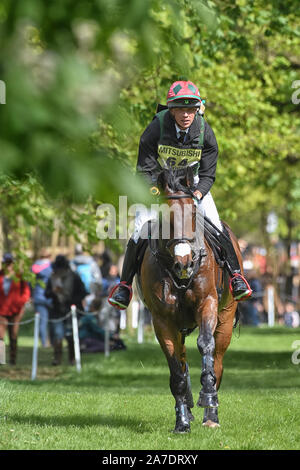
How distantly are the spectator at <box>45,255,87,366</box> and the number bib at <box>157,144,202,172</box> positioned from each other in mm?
11347

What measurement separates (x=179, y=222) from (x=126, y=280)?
1.46 metres

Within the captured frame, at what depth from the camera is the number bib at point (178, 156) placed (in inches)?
392

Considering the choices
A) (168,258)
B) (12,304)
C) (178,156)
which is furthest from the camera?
(12,304)

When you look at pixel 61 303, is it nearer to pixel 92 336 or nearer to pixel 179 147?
pixel 92 336

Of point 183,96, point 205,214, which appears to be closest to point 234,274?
point 205,214

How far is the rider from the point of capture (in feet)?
32.0

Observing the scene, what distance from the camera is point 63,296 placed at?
21.4 metres

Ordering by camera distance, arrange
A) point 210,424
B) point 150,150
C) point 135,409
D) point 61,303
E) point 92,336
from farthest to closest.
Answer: point 92,336 < point 61,303 < point 135,409 < point 150,150 < point 210,424

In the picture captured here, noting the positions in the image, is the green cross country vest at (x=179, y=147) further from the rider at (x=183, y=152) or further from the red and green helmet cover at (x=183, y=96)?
the red and green helmet cover at (x=183, y=96)

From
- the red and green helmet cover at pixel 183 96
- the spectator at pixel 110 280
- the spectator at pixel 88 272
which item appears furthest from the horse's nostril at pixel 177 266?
the spectator at pixel 110 280

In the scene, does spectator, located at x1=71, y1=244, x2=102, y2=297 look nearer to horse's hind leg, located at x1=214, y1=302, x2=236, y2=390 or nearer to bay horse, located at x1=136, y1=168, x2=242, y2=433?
horse's hind leg, located at x1=214, y1=302, x2=236, y2=390

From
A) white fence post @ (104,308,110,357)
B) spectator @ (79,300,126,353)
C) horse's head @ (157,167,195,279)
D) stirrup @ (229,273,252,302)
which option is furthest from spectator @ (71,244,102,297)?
horse's head @ (157,167,195,279)

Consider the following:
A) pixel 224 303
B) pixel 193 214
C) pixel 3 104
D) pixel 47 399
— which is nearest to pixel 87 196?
pixel 3 104

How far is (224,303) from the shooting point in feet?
34.5
